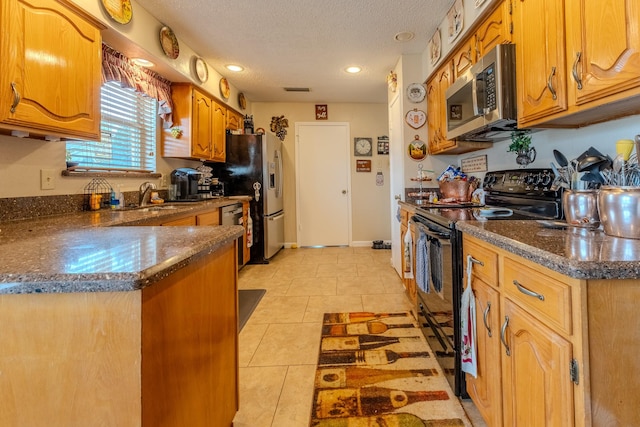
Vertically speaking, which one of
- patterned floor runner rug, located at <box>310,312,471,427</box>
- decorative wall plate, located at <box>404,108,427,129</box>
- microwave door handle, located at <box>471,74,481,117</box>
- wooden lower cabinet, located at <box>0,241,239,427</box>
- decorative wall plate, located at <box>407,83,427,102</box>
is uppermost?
decorative wall plate, located at <box>407,83,427,102</box>

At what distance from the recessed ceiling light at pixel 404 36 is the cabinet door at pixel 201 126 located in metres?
2.08

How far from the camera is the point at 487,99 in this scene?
1.83 m

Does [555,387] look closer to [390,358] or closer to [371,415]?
[371,415]

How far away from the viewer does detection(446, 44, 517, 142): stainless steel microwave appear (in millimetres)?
1702

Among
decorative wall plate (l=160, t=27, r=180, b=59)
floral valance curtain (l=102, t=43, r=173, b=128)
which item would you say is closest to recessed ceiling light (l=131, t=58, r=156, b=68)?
floral valance curtain (l=102, t=43, r=173, b=128)

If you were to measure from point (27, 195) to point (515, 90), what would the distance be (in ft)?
9.16

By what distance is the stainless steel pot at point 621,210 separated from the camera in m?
0.91

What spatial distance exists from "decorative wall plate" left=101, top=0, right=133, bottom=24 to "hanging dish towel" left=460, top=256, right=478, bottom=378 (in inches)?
101

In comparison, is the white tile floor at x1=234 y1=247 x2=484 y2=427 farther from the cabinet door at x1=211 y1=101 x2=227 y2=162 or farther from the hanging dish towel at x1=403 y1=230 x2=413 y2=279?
the cabinet door at x1=211 y1=101 x2=227 y2=162

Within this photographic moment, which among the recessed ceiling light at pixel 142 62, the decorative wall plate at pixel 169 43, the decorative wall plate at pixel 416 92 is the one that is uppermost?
the decorative wall plate at pixel 169 43

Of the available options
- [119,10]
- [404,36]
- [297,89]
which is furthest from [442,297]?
[297,89]

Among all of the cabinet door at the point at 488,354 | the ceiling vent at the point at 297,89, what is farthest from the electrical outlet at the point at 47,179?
the ceiling vent at the point at 297,89

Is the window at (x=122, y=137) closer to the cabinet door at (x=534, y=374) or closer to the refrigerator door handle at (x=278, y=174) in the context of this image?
the refrigerator door handle at (x=278, y=174)

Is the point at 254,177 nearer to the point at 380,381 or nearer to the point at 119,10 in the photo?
the point at 119,10
